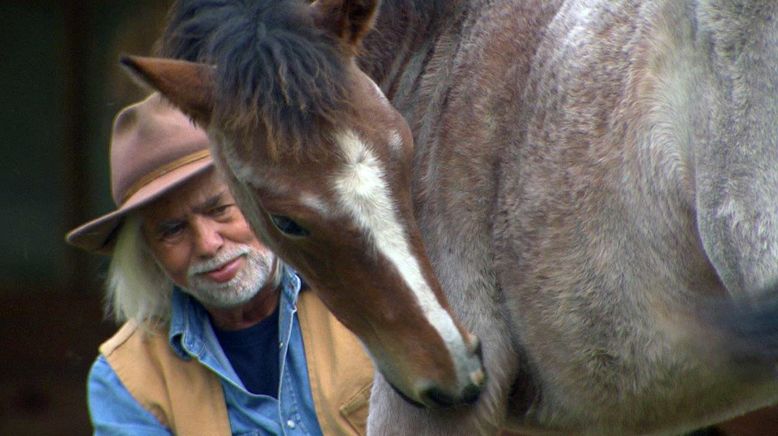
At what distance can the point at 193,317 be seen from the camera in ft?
9.64

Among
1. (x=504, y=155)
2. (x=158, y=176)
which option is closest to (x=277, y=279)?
(x=158, y=176)

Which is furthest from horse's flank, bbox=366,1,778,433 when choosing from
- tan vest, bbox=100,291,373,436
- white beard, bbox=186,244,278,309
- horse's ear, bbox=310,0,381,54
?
white beard, bbox=186,244,278,309

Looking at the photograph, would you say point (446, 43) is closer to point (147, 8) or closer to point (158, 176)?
point (158, 176)

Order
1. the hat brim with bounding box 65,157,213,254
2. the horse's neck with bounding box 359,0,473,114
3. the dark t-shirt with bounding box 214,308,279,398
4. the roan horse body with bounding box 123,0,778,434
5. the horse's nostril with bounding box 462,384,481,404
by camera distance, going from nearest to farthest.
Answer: the roan horse body with bounding box 123,0,778,434, the horse's nostril with bounding box 462,384,481,404, the horse's neck with bounding box 359,0,473,114, the hat brim with bounding box 65,157,213,254, the dark t-shirt with bounding box 214,308,279,398

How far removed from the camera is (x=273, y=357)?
2959 mm

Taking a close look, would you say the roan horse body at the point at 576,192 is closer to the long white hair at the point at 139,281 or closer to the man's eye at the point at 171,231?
the man's eye at the point at 171,231

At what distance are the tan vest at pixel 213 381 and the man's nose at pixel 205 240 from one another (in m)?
0.29

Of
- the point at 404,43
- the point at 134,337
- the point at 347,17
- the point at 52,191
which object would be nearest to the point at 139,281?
the point at 134,337

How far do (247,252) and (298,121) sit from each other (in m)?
0.84

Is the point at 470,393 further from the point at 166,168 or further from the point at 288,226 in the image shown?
the point at 166,168

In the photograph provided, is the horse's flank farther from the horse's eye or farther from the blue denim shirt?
the blue denim shirt

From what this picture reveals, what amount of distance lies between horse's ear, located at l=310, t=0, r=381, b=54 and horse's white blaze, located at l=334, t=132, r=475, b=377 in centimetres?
24

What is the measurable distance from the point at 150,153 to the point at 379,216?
936 millimetres

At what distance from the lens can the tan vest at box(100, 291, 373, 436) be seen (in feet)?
9.31
